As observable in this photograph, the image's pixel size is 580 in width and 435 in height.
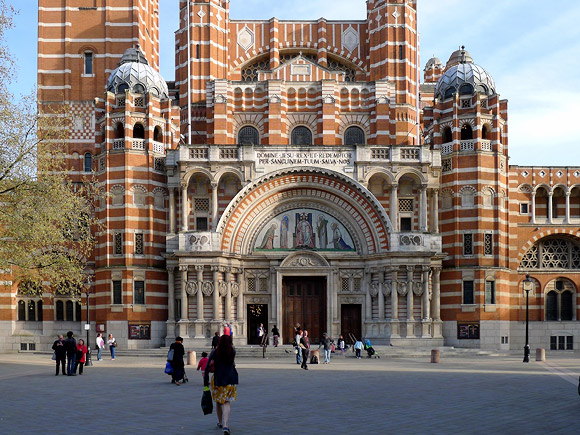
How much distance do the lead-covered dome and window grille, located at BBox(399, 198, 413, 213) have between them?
7.94 meters

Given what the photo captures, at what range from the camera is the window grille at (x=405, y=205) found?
51.5 metres

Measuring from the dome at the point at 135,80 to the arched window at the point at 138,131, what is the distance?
222 cm

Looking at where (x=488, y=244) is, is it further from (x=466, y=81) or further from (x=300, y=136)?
(x=300, y=136)

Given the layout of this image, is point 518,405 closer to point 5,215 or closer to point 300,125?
point 5,215

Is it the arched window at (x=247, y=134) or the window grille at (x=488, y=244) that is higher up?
the arched window at (x=247, y=134)

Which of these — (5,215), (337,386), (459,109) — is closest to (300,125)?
(459,109)

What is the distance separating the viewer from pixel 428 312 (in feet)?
161

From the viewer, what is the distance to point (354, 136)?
5591 centimetres

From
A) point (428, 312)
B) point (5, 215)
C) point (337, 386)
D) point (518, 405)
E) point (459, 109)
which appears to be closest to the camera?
point (518, 405)

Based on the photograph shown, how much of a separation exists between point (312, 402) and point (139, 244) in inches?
1245

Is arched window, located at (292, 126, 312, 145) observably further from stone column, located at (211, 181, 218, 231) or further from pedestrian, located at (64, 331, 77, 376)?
pedestrian, located at (64, 331, 77, 376)

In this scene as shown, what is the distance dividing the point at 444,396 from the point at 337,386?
4320 mm

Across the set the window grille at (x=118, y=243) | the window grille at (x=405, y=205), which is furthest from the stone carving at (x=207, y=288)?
the window grille at (x=405, y=205)

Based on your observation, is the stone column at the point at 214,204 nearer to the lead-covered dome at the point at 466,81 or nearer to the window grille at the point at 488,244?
the lead-covered dome at the point at 466,81
